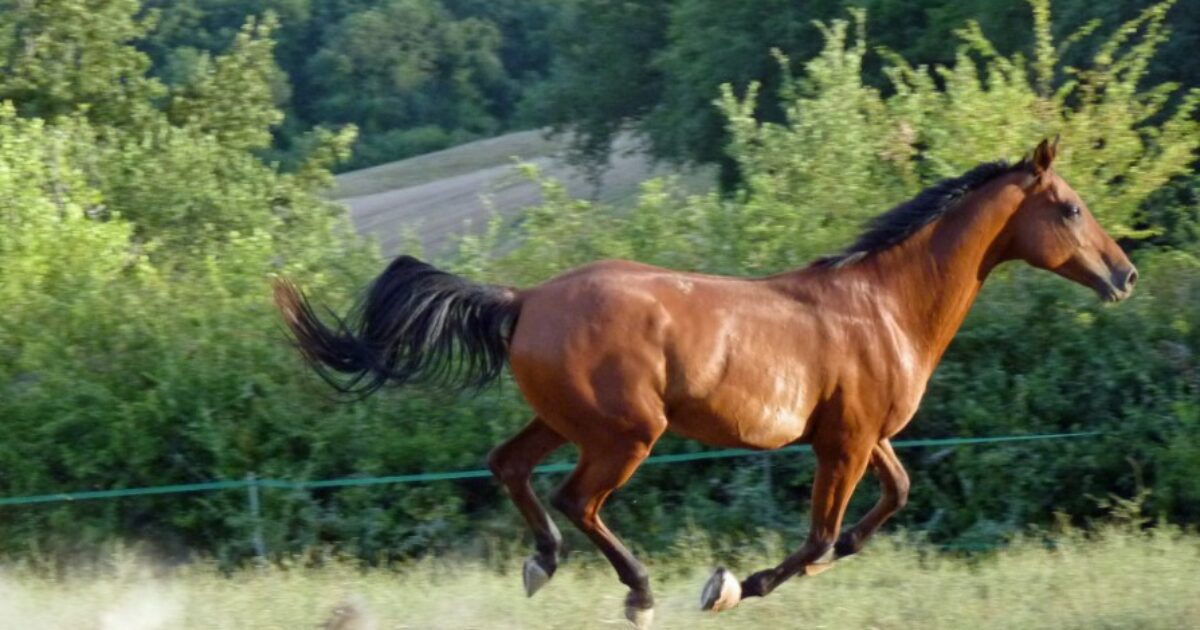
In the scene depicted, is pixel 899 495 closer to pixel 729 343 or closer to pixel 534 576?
pixel 729 343

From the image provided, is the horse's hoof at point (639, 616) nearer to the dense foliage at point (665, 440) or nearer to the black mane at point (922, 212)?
the black mane at point (922, 212)

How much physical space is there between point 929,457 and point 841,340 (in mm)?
4727

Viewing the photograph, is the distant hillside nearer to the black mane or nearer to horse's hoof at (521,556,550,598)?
the black mane

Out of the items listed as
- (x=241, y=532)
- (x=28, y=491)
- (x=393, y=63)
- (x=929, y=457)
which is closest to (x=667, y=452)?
(x=929, y=457)

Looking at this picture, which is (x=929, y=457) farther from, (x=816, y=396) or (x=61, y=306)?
(x=61, y=306)

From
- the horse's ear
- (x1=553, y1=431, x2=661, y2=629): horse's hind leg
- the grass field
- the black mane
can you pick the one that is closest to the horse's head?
the horse's ear

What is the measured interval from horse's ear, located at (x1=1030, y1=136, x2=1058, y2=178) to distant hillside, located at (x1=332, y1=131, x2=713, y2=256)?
70.0 feet

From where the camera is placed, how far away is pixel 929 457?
11.1m

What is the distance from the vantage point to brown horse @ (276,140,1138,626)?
6.37 metres

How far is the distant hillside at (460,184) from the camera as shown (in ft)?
113

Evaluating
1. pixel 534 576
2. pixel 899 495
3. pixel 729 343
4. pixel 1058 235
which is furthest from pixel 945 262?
pixel 534 576

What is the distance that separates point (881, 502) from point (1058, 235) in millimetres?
1333

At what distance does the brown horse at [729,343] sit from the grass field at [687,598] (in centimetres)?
28

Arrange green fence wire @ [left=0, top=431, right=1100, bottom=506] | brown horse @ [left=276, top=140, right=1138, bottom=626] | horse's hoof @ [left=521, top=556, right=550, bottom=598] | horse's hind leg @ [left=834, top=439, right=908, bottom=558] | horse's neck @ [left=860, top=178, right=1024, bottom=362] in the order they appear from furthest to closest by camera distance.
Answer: green fence wire @ [left=0, top=431, right=1100, bottom=506], horse's hind leg @ [left=834, top=439, right=908, bottom=558], horse's neck @ [left=860, top=178, right=1024, bottom=362], horse's hoof @ [left=521, top=556, right=550, bottom=598], brown horse @ [left=276, top=140, right=1138, bottom=626]
